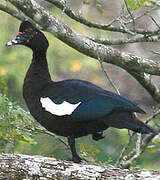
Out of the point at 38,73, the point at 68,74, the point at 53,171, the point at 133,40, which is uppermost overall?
the point at 68,74

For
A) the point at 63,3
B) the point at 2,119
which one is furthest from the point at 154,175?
the point at 63,3

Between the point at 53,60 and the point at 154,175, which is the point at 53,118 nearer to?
the point at 154,175

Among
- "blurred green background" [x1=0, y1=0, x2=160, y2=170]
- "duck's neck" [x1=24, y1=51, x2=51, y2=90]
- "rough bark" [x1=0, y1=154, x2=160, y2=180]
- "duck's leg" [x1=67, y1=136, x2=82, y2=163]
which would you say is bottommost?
"rough bark" [x1=0, y1=154, x2=160, y2=180]

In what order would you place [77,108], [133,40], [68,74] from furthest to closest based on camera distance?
[68,74] < [133,40] < [77,108]

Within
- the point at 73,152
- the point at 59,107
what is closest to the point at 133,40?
the point at 59,107

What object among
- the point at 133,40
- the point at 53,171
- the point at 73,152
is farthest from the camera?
the point at 133,40

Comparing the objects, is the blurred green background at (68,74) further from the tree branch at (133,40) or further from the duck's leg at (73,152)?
the tree branch at (133,40)

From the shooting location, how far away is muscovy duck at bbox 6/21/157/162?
3.58 m

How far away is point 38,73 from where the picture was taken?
13.2 ft

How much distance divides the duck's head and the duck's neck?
74mm

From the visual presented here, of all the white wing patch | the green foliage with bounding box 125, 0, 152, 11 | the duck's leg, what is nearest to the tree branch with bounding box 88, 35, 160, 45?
the green foliage with bounding box 125, 0, 152, 11

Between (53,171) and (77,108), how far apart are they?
1.56ft

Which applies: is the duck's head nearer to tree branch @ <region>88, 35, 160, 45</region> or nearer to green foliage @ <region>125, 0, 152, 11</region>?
tree branch @ <region>88, 35, 160, 45</region>

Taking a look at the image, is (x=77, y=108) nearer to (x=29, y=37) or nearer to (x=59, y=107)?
(x=59, y=107)
